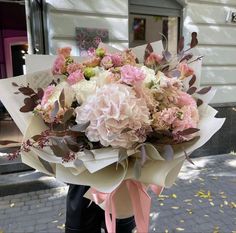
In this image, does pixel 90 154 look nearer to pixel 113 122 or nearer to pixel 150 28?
pixel 113 122

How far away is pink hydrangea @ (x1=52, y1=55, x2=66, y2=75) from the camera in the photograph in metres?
1.23

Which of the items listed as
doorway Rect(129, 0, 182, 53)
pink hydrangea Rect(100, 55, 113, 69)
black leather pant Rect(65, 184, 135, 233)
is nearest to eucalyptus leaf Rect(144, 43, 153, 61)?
pink hydrangea Rect(100, 55, 113, 69)

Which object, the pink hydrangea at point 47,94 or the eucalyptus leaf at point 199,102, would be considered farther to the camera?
the eucalyptus leaf at point 199,102

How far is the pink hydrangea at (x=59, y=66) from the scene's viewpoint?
123 centimetres

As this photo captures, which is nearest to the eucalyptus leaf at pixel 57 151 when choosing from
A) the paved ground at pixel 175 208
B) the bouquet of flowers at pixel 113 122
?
the bouquet of flowers at pixel 113 122

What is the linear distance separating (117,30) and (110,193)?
4.23m

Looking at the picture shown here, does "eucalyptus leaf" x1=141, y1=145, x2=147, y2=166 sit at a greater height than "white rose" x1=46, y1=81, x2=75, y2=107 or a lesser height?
lesser

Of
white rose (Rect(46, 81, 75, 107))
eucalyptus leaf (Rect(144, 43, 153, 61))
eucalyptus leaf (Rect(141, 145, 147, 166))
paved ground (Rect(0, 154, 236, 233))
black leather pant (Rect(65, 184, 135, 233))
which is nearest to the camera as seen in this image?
eucalyptus leaf (Rect(141, 145, 147, 166))

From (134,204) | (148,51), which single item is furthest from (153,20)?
(134,204)

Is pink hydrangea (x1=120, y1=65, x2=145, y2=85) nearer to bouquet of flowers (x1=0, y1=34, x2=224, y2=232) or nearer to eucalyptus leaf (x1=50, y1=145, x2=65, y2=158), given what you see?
bouquet of flowers (x1=0, y1=34, x2=224, y2=232)

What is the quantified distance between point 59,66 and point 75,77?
0.44ft

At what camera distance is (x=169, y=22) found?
5.70 metres

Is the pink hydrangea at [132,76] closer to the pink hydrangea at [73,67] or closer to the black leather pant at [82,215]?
the pink hydrangea at [73,67]

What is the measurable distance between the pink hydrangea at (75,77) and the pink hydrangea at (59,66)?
0.28 feet
